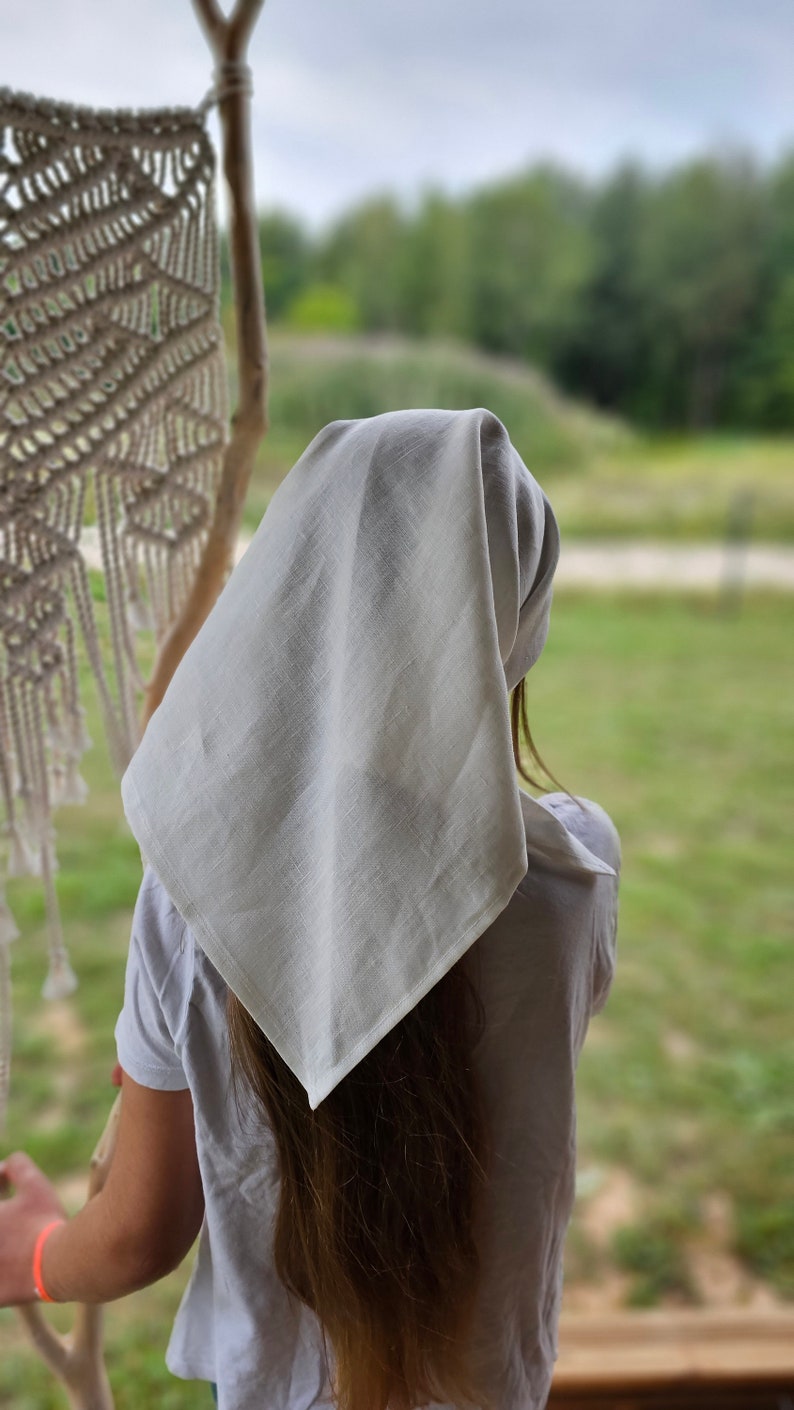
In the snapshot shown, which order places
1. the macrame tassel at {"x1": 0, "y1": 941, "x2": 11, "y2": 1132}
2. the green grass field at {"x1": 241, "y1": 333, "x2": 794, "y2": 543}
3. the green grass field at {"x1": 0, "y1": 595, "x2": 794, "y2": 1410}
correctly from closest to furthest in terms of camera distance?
the macrame tassel at {"x1": 0, "y1": 941, "x2": 11, "y2": 1132} < the green grass field at {"x1": 0, "y1": 595, "x2": 794, "y2": 1410} < the green grass field at {"x1": 241, "y1": 333, "x2": 794, "y2": 543}

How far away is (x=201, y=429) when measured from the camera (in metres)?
0.60

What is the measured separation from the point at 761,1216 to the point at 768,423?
1.24 m

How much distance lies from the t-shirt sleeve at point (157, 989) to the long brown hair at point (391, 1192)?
3cm

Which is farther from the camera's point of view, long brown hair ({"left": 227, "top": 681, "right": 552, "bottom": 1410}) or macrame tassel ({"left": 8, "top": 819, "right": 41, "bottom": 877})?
macrame tassel ({"left": 8, "top": 819, "right": 41, "bottom": 877})

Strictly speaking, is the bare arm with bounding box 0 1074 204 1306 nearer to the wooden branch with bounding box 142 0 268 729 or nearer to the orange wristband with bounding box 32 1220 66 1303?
the orange wristband with bounding box 32 1220 66 1303

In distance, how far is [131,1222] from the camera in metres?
0.47

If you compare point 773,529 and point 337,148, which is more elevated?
point 337,148

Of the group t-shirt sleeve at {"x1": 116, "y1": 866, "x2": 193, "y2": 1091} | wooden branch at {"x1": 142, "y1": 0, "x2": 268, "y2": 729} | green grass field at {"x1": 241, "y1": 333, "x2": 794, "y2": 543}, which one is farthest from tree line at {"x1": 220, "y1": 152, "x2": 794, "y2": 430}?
t-shirt sleeve at {"x1": 116, "y1": 866, "x2": 193, "y2": 1091}

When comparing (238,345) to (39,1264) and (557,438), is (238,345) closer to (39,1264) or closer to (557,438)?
(39,1264)

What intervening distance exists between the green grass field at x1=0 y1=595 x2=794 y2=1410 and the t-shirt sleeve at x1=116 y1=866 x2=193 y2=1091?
0.34 m

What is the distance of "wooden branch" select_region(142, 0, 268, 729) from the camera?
21.3 inches

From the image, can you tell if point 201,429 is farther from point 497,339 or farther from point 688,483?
point 688,483

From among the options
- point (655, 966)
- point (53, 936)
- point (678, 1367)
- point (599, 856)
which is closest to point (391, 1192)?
point (599, 856)

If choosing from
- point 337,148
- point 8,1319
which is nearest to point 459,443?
point 8,1319
